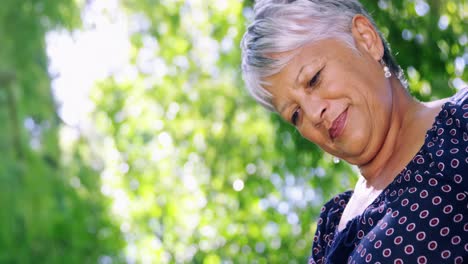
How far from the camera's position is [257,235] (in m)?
4.84

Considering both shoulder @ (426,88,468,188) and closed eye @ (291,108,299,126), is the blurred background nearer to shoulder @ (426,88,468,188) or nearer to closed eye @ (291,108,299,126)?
closed eye @ (291,108,299,126)

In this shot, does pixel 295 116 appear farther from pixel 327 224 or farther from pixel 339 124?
pixel 327 224

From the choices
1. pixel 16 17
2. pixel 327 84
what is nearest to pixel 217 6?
pixel 16 17

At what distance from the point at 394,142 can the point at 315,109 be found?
6.0 inches

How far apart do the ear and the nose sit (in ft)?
0.43

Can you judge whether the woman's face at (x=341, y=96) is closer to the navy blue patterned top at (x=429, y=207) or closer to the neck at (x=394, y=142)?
the neck at (x=394, y=142)

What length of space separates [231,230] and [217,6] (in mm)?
1226

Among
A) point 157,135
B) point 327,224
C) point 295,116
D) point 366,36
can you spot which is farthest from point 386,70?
point 157,135

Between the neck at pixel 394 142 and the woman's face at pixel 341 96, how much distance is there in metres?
0.01

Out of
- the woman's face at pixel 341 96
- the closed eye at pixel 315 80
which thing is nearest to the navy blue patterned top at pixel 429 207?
the woman's face at pixel 341 96

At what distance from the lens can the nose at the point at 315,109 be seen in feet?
5.78

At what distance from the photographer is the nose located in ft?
5.78

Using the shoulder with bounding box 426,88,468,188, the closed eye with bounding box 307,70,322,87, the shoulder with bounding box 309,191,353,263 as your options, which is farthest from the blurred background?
the shoulder with bounding box 426,88,468,188

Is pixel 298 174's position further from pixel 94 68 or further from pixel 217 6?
pixel 94 68
